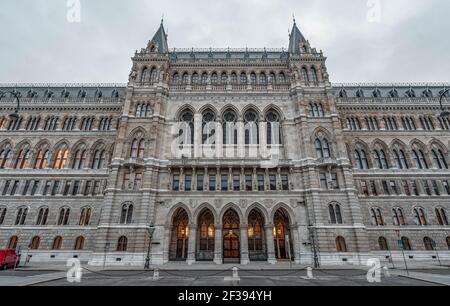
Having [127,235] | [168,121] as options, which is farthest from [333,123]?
[127,235]

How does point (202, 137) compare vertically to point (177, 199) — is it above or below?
above

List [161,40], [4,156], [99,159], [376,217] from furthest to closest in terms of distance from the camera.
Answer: [161,40], [99,159], [4,156], [376,217]

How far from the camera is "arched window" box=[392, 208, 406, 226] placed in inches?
1093

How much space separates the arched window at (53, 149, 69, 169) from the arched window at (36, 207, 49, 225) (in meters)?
5.76

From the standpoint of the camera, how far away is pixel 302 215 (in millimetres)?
24766

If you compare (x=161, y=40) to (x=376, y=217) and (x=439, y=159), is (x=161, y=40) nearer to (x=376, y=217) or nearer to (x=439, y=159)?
(x=376, y=217)

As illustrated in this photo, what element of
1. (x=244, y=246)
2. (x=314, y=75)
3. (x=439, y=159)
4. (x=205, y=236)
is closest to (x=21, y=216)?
(x=205, y=236)

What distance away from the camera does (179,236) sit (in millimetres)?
26469

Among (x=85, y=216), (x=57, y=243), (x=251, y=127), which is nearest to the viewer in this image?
(x=57, y=243)

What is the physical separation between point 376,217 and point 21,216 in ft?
150

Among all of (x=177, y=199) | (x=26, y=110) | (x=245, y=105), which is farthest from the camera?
(x=26, y=110)

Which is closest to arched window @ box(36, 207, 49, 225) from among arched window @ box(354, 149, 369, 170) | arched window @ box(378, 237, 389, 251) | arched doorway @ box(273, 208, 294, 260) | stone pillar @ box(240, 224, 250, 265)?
stone pillar @ box(240, 224, 250, 265)
